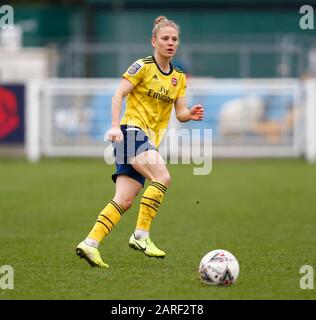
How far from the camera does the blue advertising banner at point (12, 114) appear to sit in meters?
23.8

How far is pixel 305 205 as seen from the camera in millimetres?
13812

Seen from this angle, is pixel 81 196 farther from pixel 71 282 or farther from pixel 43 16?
pixel 43 16

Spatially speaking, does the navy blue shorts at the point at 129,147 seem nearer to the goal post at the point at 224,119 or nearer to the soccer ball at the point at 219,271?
the soccer ball at the point at 219,271

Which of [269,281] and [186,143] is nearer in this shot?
[269,281]

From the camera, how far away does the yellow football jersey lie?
8328 millimetres
